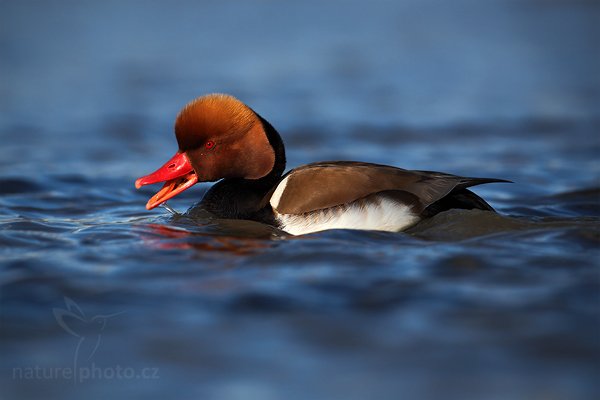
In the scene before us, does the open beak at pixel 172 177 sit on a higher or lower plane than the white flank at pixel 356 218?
higher

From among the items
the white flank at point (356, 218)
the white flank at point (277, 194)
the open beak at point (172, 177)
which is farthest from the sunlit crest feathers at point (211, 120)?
the white flank at point (356, 218)

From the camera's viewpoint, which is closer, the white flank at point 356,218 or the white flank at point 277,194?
the white flank at point 356,218

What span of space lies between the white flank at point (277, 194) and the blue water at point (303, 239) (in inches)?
9.0

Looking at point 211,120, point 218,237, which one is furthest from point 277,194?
point 211,120

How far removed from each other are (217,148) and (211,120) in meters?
0.23

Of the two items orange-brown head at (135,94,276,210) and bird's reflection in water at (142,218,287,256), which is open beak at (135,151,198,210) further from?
bird's reflection in water at (142,218,287,256)

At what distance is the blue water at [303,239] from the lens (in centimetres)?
445

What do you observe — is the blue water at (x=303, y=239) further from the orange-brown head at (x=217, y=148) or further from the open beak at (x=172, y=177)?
the orange-brown head at (x=217, y=148)

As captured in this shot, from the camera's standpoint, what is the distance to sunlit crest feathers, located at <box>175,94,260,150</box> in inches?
271

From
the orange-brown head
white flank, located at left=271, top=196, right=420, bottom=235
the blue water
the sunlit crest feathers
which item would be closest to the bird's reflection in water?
the blue water

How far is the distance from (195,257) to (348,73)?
8847 millimetres

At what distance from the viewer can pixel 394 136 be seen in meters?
11.6

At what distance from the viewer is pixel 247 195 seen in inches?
276

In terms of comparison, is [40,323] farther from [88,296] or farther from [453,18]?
[453,18]
